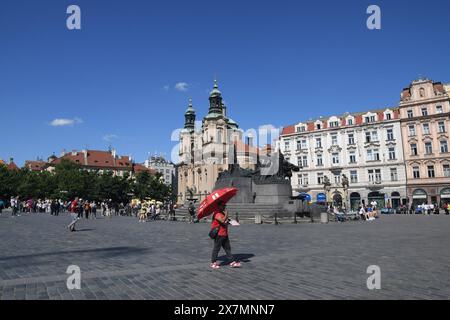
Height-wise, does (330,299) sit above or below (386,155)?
below

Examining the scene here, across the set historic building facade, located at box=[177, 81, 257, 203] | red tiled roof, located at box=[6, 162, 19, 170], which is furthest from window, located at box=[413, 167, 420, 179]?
red tiled roof, located at box=[6, 162, 19, 170]

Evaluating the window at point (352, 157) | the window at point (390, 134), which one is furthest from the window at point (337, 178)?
the window at point (390, 134)

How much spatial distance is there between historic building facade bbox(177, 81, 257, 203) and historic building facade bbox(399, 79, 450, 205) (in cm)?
3904

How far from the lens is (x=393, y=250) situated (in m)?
10.9

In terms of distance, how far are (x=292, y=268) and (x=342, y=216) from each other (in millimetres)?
23136

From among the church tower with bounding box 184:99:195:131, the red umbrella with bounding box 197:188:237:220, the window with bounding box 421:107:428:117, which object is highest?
the church tower with bounding box 184:99:195:131

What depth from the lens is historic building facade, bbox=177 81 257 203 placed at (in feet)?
305

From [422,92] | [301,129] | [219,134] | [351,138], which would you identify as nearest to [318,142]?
[301,129]

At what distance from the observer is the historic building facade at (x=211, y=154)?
305ft

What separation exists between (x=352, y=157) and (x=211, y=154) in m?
44.2

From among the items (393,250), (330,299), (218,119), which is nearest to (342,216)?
(393,250)

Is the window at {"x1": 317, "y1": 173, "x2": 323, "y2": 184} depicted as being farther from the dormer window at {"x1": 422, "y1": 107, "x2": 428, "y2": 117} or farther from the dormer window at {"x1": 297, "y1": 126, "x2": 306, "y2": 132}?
the dormer window at {"x1": 422, "y1": 107, "x2": 428, "y2": 117}

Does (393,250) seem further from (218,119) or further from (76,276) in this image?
(218,119)

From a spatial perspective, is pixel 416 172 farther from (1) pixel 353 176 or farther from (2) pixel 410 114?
(1) pixel 353 176
